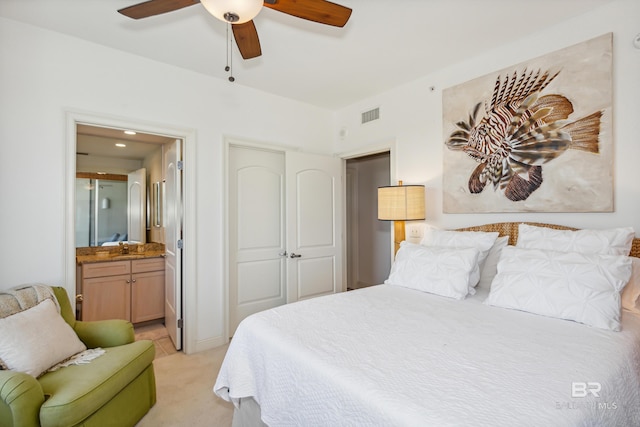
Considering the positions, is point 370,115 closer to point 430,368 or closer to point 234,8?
point 234,8

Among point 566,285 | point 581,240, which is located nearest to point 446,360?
point 566,285

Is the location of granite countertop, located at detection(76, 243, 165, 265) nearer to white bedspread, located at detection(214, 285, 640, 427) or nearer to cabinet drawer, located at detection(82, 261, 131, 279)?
cabinet drawer, located at detection(82, 261, 131, 279)

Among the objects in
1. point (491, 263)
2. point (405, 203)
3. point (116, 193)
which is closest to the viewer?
point (491, 263)

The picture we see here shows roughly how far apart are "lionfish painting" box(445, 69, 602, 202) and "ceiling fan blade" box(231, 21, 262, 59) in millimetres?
1860

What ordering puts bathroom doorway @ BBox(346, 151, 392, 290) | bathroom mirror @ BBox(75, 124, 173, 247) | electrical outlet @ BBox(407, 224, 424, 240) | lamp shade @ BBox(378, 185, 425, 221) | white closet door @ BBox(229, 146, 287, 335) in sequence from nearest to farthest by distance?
lamp shade @ BBox(378, 185, 425, 221) < electrical outlet @ BBox(407, 224, 424, 240) < white closet door @ BBox(229, 146, 287, 335) < bathroom mirror @ BBox(75, 124, 173, 247) < bathroom doorway @ BBox(346, 151, 392, 290)

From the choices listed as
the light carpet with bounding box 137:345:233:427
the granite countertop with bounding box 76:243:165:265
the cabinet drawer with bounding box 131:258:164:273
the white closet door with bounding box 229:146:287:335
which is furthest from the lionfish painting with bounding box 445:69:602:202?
the granite countertop with bounding box 76:243:165:265

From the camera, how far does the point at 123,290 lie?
3.49m

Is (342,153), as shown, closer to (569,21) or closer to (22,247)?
(569,21)

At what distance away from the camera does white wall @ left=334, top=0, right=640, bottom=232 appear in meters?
1.93

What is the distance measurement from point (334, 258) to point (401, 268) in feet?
5.09

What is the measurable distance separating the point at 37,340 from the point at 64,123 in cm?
152

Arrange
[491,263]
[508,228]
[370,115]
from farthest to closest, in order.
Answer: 1. [370,115]
2. [508,228]
3. [491,263]

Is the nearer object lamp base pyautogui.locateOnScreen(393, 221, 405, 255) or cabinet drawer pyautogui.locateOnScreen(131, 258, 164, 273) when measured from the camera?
lamp base pyautogui.locateOnScreen(393, 221, 405, 255)

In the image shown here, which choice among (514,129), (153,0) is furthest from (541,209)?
(153,0)
